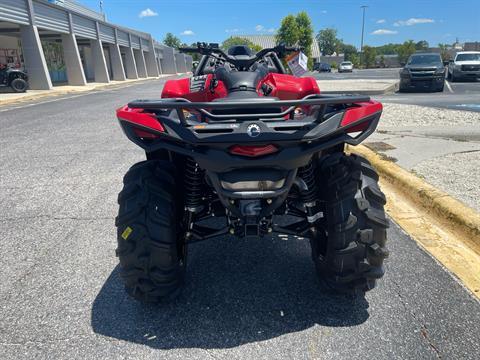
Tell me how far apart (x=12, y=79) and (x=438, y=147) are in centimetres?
2132

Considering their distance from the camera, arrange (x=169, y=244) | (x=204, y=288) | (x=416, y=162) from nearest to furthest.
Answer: (x=169, y=244), (x=204, y=288), (x=416, y=162)

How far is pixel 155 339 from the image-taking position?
218cm

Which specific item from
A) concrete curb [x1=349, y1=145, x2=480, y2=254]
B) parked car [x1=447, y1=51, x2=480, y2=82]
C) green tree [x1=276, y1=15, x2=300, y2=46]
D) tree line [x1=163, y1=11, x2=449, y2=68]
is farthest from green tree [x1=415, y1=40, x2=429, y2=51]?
concrete curb [x1=349, y1=145, x2=480, y2=254]

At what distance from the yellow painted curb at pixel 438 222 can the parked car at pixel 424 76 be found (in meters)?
14.6

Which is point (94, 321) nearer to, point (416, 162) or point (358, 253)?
point (358, 253)

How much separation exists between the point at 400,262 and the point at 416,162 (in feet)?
8.87

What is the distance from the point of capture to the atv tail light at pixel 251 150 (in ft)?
6.64

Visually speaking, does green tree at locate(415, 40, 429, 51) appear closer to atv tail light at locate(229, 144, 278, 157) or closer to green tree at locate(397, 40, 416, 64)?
green tree at locate(397, 40, 416, 64)

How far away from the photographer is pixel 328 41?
452 feet

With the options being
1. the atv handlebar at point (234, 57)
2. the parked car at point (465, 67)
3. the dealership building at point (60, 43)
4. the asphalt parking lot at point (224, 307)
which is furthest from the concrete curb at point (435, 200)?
the dealership building at point (60, 43)

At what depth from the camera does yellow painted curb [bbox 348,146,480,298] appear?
2.91 metres

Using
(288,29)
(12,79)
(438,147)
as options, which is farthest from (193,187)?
(288,29)

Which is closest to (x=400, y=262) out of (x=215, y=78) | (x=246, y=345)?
(x=246, y=345)

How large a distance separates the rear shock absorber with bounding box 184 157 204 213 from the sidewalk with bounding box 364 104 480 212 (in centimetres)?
268
